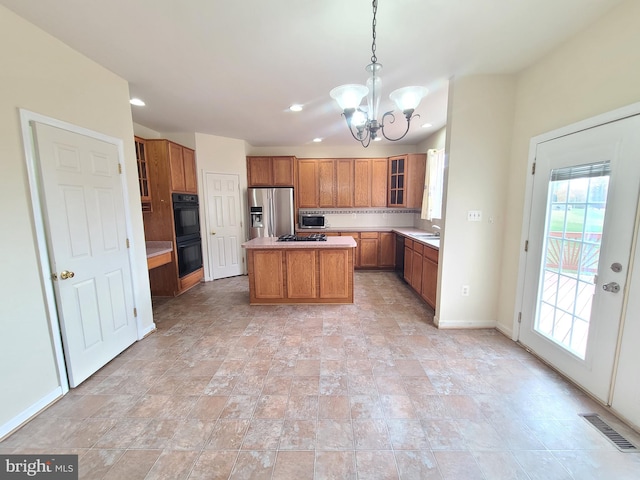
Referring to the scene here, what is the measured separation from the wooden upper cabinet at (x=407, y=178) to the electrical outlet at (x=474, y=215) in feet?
7.89

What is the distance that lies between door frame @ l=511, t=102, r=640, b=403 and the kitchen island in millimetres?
1843

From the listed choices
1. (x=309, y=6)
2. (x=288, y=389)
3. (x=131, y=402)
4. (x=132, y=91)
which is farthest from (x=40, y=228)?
(x=309, y=6)

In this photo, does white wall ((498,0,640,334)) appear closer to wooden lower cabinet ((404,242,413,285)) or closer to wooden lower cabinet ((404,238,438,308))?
wooden lower cabinet ((404,238,438,308))

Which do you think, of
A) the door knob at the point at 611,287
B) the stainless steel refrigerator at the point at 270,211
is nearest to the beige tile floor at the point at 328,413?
the door knob at the point at 611,287

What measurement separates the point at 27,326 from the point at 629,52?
170 inches

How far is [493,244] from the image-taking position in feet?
9.07

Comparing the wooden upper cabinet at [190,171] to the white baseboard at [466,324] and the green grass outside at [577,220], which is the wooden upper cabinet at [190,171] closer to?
the white baseboard at [466,324]

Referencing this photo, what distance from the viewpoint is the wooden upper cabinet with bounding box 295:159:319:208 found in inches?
214

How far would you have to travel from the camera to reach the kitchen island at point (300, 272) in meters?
3.52

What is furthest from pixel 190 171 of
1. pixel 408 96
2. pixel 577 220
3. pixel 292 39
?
pixel 577 220

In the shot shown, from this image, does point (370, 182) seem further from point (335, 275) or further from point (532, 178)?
point (532, 178)

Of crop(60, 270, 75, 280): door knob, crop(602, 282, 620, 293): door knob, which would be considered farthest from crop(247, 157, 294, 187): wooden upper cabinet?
crop(602, 282, 620, 293): door knob

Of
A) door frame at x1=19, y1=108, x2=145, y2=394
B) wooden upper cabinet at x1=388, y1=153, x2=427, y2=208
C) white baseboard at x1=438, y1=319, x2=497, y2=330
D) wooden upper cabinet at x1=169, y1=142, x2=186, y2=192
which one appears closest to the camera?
door frame at x1=19, y1=108, x2=145, y2=394

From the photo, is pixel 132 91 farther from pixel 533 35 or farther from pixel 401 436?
pixel 401 436
